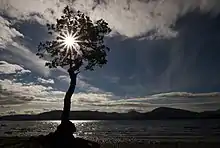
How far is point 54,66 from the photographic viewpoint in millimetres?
19141

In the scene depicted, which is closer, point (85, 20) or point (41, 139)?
point (41, 139)

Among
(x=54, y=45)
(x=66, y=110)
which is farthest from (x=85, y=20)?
(x=66, y=110)

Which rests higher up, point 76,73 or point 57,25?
point 57,25

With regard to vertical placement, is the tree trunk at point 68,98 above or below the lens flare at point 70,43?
below

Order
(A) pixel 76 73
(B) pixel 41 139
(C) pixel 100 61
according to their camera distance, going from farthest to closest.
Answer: (C) pixel 100 61 → (A) pixel 76 73 → (B) pixel 41 139

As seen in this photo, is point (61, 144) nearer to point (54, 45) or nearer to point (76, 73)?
point (76, 73)

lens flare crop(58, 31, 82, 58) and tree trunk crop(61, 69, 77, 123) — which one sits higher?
lens flare crop(58, 31, 82, 58)

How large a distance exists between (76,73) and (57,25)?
3219 millimetres

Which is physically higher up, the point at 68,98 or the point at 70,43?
Result: the point at 70,43

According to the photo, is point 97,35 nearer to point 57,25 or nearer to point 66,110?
point 57,25

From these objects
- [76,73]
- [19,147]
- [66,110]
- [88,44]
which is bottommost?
[19,147]

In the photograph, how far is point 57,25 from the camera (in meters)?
18.8

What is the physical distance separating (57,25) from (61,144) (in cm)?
699

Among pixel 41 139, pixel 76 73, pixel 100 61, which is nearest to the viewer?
pixel 41 139
